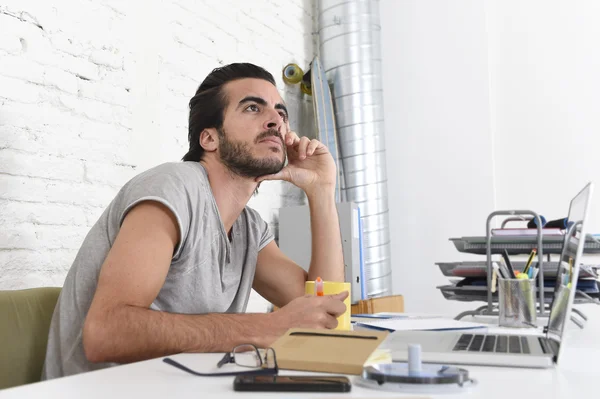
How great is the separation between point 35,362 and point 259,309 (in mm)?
1711

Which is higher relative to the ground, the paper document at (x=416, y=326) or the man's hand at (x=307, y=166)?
the man's hand at (x=307, y=166)

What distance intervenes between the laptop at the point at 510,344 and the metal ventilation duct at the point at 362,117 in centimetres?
209

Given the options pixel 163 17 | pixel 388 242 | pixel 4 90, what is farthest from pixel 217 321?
pixel 388 242

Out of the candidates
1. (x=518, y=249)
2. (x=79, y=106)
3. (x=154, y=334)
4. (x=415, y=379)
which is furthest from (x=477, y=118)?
(x=415, y=379)

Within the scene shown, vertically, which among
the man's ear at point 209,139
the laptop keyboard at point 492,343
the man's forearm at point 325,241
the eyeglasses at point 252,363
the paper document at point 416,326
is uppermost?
the man's ear at point 209,139

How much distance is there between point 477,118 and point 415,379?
9.49 ft

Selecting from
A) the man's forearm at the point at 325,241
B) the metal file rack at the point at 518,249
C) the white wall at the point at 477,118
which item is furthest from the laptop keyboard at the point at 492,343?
the white wall at the point at 477,118

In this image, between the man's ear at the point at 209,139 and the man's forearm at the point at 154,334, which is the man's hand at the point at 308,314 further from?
the man's ear at the point at 209,139

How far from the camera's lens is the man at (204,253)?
3.82ft

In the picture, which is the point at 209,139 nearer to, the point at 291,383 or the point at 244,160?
the point at 244,160

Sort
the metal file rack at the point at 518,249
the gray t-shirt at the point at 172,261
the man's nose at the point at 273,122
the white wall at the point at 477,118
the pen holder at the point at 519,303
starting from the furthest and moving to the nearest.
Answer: the white wall at the point at 477,118 < the man's nose at the point at 273,122 < the metal file rack at the point at 518,249 < the pen holder at the point at 519,303 < the gray t-shirt at the point at 172,261

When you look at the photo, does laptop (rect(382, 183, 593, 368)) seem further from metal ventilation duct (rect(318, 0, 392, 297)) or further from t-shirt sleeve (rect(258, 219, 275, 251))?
metal ventilation duct (rect(318, 0, 392, 297))

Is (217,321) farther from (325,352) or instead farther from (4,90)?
(4,90)

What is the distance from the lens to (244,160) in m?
1.78
